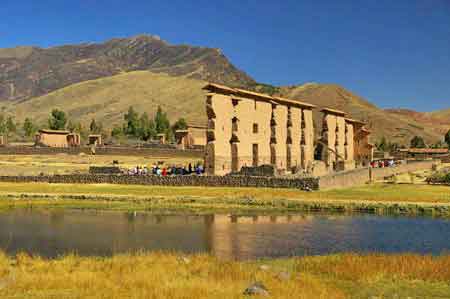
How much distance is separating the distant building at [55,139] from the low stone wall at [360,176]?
150ft

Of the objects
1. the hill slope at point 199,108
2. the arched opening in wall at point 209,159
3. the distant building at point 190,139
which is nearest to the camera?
the arched opening in wall at point 209,159

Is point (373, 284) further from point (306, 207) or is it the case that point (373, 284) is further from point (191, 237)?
point (306, 207)

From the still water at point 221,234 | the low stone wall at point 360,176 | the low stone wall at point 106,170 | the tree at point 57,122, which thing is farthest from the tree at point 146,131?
the still water at point 221,234

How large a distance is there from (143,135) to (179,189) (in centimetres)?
6827

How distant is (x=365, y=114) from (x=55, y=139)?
99.8 m

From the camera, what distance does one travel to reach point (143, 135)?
110 metres

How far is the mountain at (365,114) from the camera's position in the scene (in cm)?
15775

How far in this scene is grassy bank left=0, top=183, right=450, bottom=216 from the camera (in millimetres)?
35469

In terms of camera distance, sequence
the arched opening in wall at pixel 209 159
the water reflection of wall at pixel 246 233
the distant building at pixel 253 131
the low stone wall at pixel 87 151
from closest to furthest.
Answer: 1. the water reflection of wall at pixel 246 233
2. the arched opening in wall at pixel 209 159
3. the distant building at pixel 253 131
4. the low stone wall at pixel 87 151

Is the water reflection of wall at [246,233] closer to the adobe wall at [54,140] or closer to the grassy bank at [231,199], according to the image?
the grassy bank at [231,199]

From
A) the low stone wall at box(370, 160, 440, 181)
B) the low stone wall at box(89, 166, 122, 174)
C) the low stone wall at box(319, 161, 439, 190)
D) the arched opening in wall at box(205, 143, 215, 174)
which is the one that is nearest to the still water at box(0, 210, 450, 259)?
the low stone wall at box(319, 161, 439, 190)

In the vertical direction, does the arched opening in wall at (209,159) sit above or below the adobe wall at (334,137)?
below

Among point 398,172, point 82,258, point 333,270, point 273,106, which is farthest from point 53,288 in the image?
point 398,172

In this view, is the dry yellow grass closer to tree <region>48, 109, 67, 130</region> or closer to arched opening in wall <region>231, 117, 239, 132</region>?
arched opening in wall <region>231, 117, 239, 132</region>
